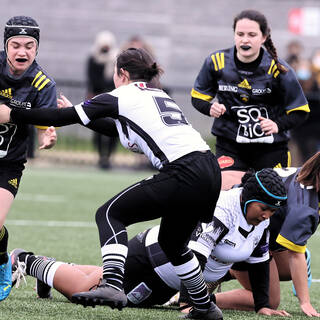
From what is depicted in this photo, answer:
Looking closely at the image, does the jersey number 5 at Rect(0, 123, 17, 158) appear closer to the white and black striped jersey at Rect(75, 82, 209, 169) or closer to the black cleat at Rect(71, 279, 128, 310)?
the white and black striped jersey at Rect(75, 82, 209, 169)

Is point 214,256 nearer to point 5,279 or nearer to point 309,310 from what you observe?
point 309,310

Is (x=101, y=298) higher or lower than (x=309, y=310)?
higher

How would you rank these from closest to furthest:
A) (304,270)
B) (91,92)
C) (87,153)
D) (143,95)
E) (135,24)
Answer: (143,95)
(304,270)
(91,92)
(87,153)
(135,24)

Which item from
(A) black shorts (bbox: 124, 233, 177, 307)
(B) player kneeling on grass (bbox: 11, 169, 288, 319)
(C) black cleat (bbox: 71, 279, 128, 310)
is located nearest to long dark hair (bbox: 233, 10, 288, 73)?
(B) player kneeling on grass (bbox: 11, 169, 288, 319)

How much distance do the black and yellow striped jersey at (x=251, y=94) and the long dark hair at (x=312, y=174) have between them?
1185 millimetres

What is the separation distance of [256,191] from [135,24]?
16774 millimetres

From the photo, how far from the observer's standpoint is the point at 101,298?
4738 millimetres

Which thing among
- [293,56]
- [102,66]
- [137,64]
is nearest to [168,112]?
[137,64]

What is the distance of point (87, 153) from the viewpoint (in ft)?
57.3

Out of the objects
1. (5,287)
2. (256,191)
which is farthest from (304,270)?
(5,287)

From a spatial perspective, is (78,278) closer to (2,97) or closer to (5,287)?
(5,287)

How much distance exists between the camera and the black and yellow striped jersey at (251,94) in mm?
7012

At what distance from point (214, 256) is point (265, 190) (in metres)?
0.60

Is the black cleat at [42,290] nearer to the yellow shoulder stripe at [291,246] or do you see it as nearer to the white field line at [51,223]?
the yellow shoulder stripe at [291,246]
